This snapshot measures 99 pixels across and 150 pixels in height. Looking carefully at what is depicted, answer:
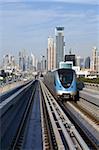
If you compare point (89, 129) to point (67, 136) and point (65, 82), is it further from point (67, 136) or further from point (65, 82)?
point (65, 82)

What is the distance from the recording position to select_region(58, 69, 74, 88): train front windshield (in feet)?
122

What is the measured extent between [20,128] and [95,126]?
3.58 meters

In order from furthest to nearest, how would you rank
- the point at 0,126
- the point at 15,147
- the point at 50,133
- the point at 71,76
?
the point at 71,76 < the point at 50,133 < the point at 15,147 < the point at 0,126

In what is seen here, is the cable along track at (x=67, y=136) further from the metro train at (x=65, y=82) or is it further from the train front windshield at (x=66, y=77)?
the train front windshield at (x=66, y=77)

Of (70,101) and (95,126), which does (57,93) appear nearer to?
(70,101)

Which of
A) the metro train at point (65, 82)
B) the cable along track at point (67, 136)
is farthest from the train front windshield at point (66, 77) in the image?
the cable along track at point (67, 136)

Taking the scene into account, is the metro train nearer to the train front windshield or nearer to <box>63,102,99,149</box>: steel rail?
the train front windshield

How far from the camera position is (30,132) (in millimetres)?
19000

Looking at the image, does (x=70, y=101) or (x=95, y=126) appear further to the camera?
(x=70, y=101)

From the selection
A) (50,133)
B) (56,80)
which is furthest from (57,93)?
(50,133)

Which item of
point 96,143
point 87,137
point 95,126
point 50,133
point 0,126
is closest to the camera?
point 0,126

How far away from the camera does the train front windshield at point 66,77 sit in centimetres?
3731

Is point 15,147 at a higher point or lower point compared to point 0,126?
lower

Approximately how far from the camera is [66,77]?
1469 inches
